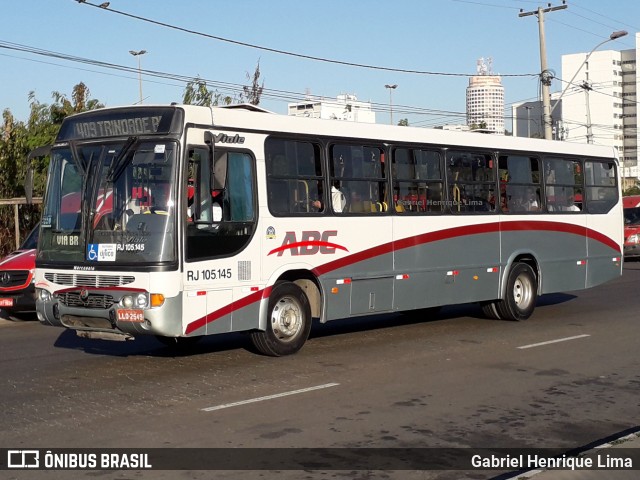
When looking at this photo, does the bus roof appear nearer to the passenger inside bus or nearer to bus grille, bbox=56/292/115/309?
the passenger inside bus

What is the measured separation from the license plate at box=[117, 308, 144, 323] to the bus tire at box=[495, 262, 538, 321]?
24.6 ft

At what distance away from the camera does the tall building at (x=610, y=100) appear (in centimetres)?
15300

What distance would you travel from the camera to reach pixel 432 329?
15156mm

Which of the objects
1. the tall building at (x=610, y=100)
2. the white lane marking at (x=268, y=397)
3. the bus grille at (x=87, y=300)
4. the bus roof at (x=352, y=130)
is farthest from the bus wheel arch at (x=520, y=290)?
the tall building at (x=610, y=100)

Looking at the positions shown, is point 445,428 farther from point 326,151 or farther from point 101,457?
point 326,151

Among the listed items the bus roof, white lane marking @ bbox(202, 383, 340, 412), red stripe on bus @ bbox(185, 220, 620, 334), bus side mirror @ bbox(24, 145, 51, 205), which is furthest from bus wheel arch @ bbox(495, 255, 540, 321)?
bus side mirror @ bbox(24, 145, 51, 205)

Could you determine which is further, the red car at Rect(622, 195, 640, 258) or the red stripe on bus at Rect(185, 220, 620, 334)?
the red car at Rect(622, 195, 640, 258)

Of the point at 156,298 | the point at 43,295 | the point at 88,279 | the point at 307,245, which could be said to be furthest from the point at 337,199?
the point at 43,295

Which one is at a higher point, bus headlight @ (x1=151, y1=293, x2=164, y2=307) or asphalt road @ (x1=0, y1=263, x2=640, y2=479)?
bus headlight @ (x1=151, y1=293, x2=164, y2=307)

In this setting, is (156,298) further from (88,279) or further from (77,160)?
(77,160)

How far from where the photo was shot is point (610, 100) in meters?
162

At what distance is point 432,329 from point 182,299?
18.9ft

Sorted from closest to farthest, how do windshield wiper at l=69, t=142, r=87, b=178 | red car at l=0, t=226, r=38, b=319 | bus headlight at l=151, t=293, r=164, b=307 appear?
1. bus headlight at l=151, t=293, r=164, b=307
2. windshield wiper at l=69, t=142, r=87, b=178
3. red car at l=0, t=226, r=38, b=319

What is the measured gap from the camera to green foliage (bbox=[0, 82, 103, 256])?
82.8 feet
